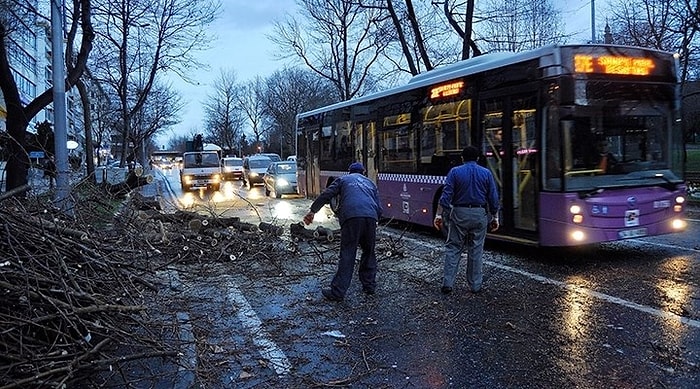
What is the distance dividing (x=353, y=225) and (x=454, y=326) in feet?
5.81

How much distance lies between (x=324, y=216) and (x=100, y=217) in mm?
9894

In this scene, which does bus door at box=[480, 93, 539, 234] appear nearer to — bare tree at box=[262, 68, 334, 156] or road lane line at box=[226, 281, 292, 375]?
road lane line at box=[226, 281, 292, 375]

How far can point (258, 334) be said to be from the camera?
607 cm

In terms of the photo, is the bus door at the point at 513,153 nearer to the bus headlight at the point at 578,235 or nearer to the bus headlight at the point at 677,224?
the bus headlight at the point at 578,235

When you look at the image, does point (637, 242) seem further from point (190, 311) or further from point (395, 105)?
point (190, 311)

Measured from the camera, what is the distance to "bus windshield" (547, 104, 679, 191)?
8.58 m

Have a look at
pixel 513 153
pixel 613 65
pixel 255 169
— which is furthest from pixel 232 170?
pixel 613 65

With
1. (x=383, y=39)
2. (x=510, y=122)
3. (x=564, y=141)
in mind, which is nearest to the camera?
(x=564, y=141)

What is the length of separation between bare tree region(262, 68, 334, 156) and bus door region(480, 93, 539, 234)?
58086mm

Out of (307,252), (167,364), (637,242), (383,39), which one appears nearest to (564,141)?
(637,242)

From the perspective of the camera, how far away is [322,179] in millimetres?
18094

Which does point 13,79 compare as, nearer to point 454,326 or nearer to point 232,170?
point 454,326

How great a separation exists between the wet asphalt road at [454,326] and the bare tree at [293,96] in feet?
197

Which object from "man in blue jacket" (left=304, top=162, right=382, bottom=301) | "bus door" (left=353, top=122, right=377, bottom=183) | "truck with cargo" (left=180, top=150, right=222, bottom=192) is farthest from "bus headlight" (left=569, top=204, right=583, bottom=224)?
"truck with cargo" (left=180, top=150, right=222, bottom=192)
